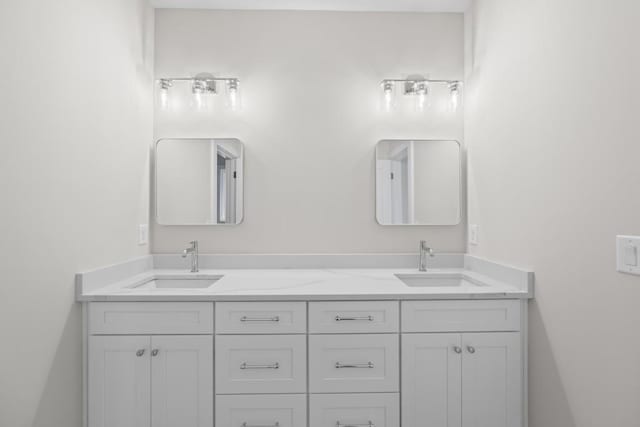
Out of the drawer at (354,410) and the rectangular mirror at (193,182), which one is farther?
the rectangular mirror at (193,182)

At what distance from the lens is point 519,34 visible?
1.72 metres

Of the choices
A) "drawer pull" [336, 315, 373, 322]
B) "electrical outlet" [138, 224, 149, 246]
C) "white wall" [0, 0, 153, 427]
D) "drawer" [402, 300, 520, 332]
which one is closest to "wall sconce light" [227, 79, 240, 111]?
"white wall" [0, 0, 153, 427]

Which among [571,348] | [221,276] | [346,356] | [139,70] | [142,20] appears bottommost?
[346,356]

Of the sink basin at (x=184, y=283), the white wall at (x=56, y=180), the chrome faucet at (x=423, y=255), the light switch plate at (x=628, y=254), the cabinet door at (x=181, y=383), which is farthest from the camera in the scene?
the chrome faucet at (x=423, y=255)

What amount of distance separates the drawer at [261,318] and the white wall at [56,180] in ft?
2.02

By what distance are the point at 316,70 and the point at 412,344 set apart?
166cm

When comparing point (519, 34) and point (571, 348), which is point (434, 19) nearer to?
point (519, 34)

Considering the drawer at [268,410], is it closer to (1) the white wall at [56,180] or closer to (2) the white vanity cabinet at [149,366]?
(2) the white vanity cabinet at [149,366]

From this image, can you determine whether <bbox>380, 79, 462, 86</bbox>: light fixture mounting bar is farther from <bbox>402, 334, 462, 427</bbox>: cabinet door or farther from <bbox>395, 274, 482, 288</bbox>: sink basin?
<bbox>402, 334, 462, 427</bbox>: cabinet door

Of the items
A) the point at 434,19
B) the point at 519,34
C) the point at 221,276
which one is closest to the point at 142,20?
the point at 221,276

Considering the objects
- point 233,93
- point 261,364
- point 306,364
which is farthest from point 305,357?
point 233,93

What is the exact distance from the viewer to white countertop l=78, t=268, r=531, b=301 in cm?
162

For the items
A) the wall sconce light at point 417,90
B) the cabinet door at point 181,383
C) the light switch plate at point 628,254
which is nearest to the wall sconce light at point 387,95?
the wall sconce light at point 417,90

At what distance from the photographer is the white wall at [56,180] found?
1215mm
